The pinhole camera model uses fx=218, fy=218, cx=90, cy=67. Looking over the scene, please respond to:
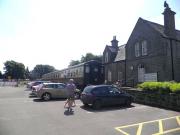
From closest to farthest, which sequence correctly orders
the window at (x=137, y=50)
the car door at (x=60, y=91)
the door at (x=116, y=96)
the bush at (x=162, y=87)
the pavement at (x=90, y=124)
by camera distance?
the pavement at (x=90, y=124) → the bush at (x=162, y=87) → the door at (x=116, y=96) → the car door at (x=60, y=91) → the window at (x=137, y=50)

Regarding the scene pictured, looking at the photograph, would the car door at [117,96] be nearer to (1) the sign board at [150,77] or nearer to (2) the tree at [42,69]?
(1) the sign board at [150,77]

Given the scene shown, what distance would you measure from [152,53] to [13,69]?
107292mm

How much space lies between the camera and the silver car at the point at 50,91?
1995 cm

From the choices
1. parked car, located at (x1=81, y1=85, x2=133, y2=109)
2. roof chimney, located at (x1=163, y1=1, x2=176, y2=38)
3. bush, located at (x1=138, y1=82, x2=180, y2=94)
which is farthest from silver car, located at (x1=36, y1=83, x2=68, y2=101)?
roof chimney, located at (x1=163, y1=1, x2=176, y2=38)

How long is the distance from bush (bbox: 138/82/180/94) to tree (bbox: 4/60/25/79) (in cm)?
11276

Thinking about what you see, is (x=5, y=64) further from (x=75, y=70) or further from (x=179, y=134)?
(x=179, y=134)

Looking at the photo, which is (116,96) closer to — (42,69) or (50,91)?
(50,91)

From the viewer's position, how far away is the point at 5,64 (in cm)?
12162

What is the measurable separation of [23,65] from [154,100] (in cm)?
11656

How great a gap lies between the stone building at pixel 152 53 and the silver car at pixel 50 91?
390 inches

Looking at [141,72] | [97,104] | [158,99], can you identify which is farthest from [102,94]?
[141,72]

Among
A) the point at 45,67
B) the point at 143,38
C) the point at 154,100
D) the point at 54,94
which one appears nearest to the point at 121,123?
the point at 154,100

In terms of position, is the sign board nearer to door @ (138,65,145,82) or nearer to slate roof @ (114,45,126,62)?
door @ (138,65,145,82)

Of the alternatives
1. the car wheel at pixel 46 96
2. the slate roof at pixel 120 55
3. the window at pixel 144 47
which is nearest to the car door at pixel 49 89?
the car wheel at pixel 46 96
